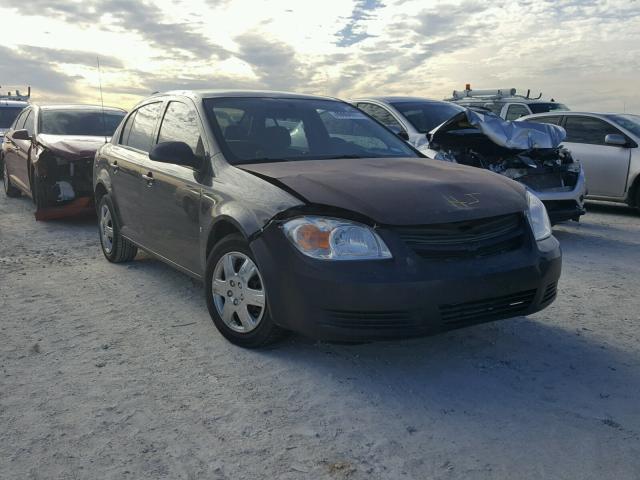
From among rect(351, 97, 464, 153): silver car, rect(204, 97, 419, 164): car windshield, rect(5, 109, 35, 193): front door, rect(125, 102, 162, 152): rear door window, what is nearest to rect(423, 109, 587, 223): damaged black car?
rect(351, 97, 464, 153): silver car

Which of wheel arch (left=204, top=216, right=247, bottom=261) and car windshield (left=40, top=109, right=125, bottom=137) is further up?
car windshield (left=40, top=109, right=125, bottom=137)

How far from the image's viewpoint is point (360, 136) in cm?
495

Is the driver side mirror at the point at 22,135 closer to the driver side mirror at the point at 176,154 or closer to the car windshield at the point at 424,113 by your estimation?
the car windshield at the point at 424,113

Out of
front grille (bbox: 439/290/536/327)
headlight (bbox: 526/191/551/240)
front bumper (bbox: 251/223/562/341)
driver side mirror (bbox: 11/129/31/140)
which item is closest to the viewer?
front bumper (bbox: 251/223/562/341)

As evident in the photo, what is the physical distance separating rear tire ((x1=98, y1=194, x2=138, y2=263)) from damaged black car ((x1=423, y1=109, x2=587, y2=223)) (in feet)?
11.6

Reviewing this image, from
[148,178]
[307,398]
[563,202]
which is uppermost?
[148,178]

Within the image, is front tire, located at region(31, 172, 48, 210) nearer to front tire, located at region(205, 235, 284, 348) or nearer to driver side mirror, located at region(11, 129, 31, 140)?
driver side mirror, located at region(11, 129, 31, 140)

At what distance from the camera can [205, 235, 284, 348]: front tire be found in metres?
3.73

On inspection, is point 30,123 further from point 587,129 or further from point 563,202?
point 587,129

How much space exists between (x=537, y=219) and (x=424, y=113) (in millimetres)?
5170

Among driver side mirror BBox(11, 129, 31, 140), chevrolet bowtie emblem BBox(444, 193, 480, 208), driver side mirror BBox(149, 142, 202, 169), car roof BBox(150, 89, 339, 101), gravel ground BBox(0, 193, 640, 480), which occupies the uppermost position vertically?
car roof BBox(150, 89, 339, 101)

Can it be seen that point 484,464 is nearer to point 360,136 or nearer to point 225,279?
point 225,279

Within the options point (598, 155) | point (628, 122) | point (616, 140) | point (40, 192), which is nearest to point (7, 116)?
point (40, 192)

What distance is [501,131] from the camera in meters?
7.41
